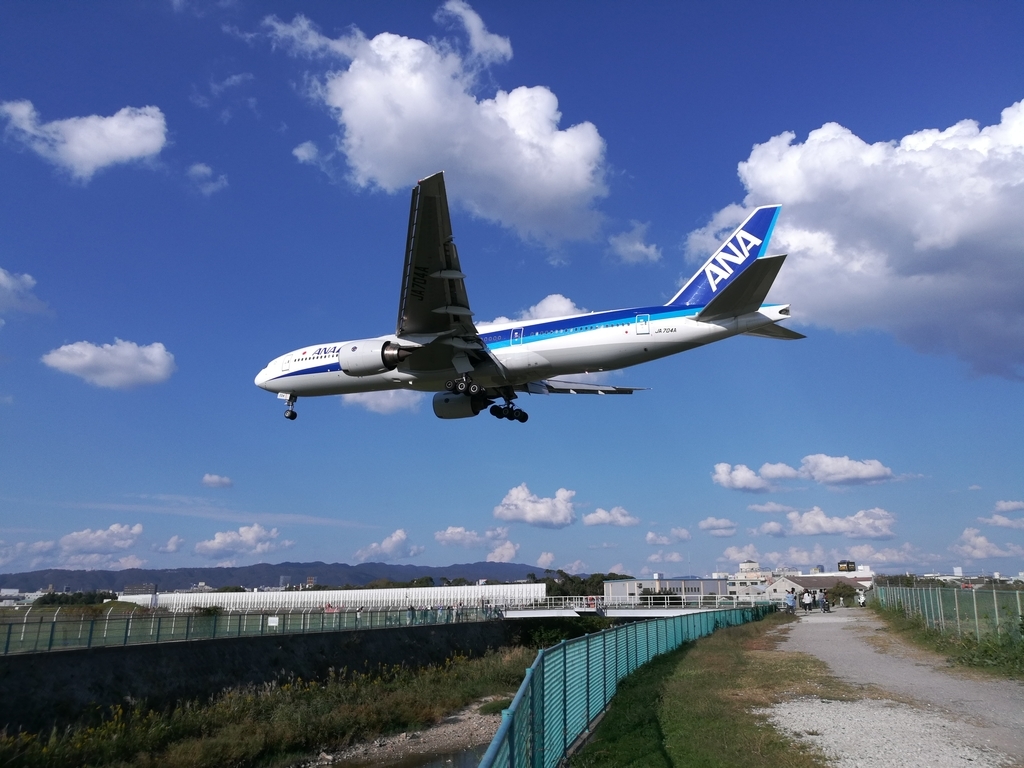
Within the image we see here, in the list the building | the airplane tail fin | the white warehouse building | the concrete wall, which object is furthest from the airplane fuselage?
the building

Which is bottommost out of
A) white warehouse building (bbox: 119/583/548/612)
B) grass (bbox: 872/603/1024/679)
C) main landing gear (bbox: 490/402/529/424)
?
white warehouse building (bbox: 119/583/548/612)

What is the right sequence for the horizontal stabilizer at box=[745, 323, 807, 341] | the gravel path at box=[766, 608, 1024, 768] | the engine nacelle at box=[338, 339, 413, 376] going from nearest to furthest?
the gravel path at box=[766, 608, 1024, 768]
the horizontal stabilizer at box=[745, 323, 807, 341]
the engine nacelle at box=[338, 339, 413, 376]

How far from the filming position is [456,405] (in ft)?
96.3

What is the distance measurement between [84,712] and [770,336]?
23007 mm

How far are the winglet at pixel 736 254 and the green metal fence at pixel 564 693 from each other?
11327 millimetres

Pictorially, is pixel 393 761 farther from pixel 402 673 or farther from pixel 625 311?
pixel 625 311

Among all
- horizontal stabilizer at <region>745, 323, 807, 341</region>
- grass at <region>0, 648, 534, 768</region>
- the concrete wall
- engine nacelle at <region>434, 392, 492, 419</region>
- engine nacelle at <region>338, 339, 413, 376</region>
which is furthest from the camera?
engine nacelle at <region>434, 392, 492, 419</region>

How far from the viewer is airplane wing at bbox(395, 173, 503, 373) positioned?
20.3 metres

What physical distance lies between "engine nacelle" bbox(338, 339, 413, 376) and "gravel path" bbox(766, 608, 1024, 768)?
1614cm

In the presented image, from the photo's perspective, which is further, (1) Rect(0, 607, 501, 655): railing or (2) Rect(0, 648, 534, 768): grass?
(1) Rect(0, 607, 501, 655): railing

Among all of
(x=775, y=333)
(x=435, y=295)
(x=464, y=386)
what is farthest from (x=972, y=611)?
(x=435, y=295)

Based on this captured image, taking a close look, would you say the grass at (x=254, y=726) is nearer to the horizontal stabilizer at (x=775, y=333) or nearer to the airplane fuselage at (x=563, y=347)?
the airplane fuselage at (x=563, y=347)

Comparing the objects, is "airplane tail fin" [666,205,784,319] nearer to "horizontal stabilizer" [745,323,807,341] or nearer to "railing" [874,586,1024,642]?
"horizontal stabilizer" [745,323,807,341]

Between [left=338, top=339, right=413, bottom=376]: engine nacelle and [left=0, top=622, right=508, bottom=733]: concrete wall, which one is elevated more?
[left=338, top=339, right=413, bottom=376]: engine nacelle
